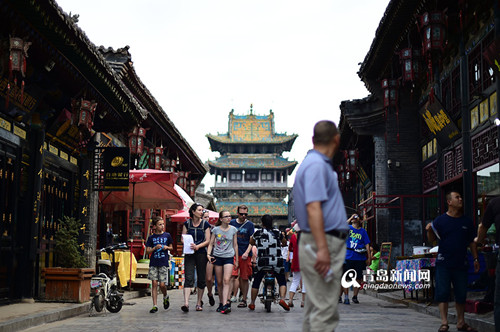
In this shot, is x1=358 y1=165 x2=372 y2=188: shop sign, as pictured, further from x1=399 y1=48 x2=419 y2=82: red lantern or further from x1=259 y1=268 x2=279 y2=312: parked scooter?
x1=259 y1=268 x2=279 y2=312: parked scooter

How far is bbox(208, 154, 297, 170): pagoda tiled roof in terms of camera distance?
6525 cm

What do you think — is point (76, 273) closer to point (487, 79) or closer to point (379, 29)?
point (487, 79)

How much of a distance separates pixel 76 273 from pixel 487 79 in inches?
315

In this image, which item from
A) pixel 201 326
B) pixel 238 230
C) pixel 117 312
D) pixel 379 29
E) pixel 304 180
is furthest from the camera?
pixel 379 29

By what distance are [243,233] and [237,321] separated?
2.71 metres

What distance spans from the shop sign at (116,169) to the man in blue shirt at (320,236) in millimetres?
9866

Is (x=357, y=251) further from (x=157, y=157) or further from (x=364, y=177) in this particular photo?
(x=364, y=177)

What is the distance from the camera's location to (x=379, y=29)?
52.9ft

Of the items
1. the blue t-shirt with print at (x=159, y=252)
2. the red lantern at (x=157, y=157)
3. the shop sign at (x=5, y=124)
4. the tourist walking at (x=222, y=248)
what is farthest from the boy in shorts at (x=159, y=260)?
the red lantern at (x=157, y=157)

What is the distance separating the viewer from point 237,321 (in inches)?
353

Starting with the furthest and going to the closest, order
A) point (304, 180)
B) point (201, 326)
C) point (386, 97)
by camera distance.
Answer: point (386, 97) → point (201, 326) → point (304, 180)

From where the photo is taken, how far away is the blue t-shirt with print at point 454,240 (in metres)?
7.59

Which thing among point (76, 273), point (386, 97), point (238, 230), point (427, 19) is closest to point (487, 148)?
point (427, 19)

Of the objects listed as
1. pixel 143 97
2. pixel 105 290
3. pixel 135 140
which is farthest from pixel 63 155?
pixel 143 97
